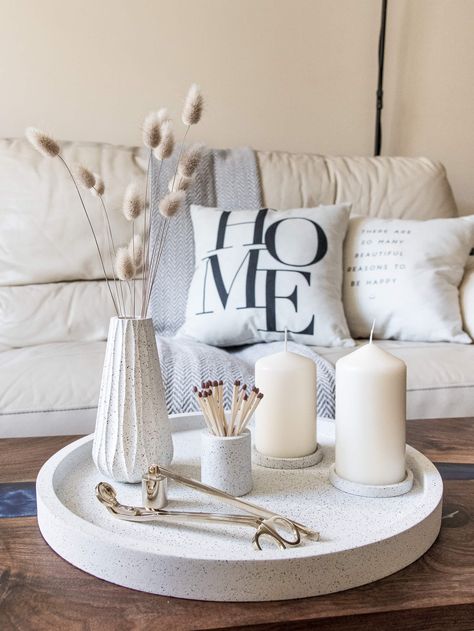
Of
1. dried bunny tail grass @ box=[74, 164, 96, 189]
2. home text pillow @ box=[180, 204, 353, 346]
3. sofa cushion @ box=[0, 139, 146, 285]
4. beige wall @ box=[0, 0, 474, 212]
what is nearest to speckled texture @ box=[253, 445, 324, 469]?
dried bunny tail grass @ box=[74, 164, 96, 189]

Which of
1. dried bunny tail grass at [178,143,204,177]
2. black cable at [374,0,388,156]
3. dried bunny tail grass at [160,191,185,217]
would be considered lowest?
dried bunny tail grass at [160,191,185,217]

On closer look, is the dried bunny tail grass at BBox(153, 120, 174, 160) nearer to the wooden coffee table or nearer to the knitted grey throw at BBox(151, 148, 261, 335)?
the wooden coffee table

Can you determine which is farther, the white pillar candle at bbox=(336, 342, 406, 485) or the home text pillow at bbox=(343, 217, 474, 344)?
the home text pillow at bbox=(343, 217, 474, 344)

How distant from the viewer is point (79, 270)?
71.0 inches

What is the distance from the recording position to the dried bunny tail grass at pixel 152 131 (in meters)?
0.69

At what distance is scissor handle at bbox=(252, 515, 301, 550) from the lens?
0.56 m

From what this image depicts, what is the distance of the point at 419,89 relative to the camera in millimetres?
2410

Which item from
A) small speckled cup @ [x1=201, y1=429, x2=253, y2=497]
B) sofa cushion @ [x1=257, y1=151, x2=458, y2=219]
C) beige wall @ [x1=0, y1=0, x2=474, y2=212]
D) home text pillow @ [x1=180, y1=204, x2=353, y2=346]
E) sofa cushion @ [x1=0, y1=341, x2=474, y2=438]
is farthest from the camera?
beige wall @ [x1=0, y1=0, x2=474, y2=212]

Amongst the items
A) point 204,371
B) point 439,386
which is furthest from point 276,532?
point 439,386

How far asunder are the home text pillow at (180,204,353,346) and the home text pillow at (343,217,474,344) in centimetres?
7

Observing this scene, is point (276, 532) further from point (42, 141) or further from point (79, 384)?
point (79, 384)

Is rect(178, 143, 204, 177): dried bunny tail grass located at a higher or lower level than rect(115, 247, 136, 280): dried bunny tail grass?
higher

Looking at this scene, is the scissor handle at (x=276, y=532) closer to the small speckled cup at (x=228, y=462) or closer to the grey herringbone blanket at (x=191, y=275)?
the small speckled cup at (x=228, y=462)

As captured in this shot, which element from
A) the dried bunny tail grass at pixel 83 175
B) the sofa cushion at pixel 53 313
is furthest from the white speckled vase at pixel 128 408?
the sofa cushion at pixel 53 313
